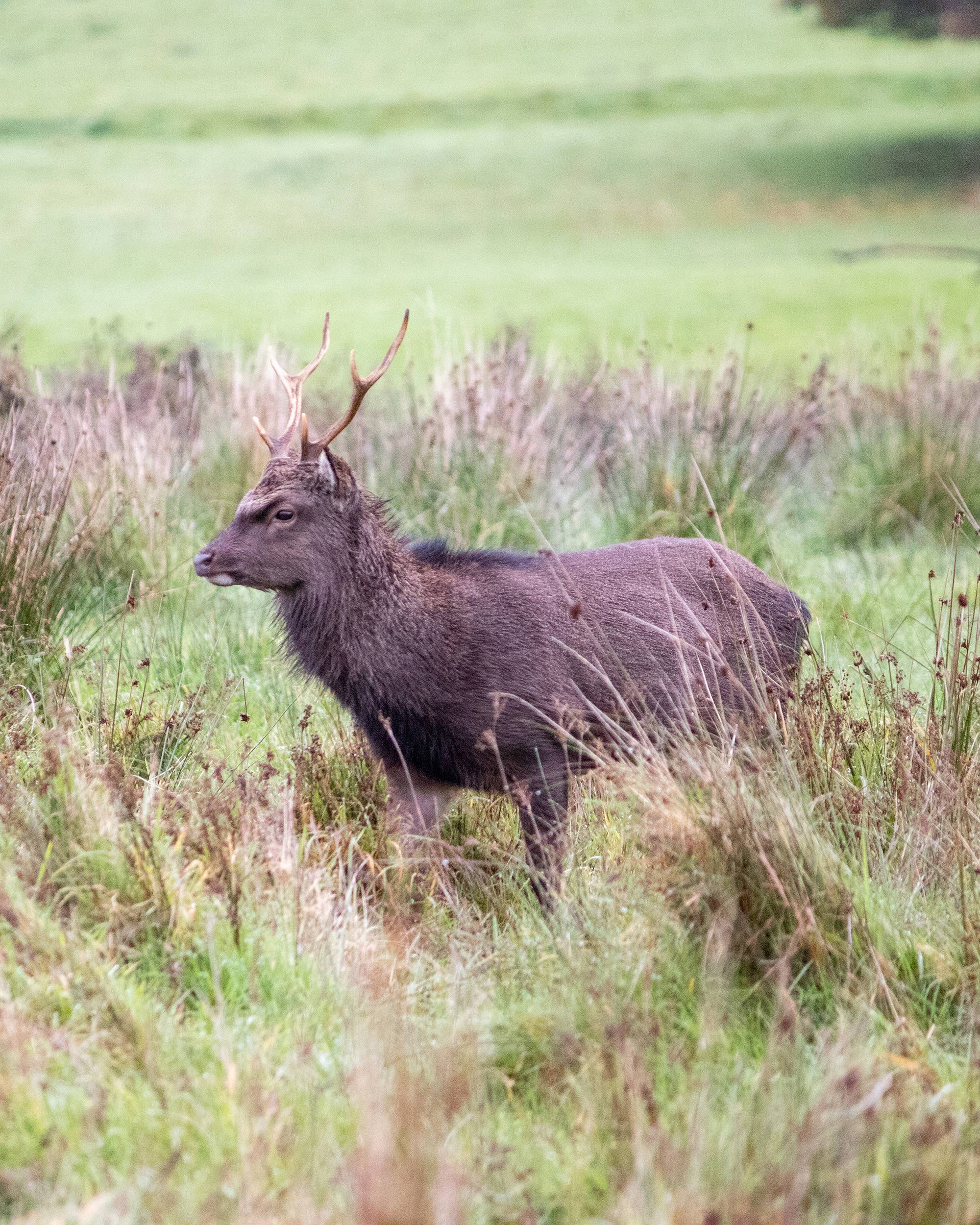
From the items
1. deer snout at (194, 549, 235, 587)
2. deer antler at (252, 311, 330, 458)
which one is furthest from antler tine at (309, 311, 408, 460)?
deer snout at (194, 549, 235, 587)

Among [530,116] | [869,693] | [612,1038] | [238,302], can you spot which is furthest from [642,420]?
[530,116]

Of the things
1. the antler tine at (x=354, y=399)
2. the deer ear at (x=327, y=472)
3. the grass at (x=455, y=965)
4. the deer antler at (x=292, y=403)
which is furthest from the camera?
the deer antler at (x=292, y=403)

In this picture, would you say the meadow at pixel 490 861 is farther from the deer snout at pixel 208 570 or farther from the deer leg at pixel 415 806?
the deer snout at pixel 208 570

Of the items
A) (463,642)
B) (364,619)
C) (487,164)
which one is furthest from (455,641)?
(487,164)

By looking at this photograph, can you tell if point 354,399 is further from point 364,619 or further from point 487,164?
point 487,164

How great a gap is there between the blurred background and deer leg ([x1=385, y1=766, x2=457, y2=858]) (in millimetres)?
16545

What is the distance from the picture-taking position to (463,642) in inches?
150

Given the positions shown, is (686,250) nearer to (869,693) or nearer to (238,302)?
(238,302)

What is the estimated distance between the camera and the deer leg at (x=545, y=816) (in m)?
3.57

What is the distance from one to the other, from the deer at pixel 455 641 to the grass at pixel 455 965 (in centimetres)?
17

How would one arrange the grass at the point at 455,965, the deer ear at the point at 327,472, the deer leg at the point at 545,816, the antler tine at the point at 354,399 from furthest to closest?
the deer ear at the point at 327,472 < the antler tine at the point at 354,399 < the deer leg at the point at 545,816 < the grass at the point at 455,965

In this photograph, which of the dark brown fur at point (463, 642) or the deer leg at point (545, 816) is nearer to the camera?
the deer leg at point (545, 816)

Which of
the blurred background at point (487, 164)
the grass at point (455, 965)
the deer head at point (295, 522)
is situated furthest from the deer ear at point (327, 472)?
Result: the blurred background at point (487, 164)

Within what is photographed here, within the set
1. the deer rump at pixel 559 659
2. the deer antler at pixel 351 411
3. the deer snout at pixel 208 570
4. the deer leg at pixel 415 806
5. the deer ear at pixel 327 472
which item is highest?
the deer antler at pixel 351 411
